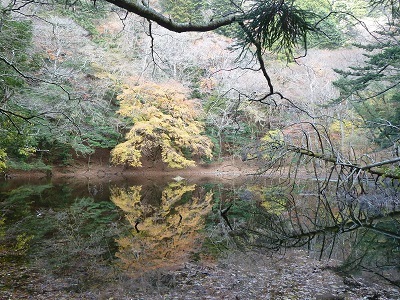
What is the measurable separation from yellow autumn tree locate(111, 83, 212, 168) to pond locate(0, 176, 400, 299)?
26.1 ft

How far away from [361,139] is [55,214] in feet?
54.1

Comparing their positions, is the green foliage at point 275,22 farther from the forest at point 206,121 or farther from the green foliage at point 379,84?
the green foliage at point 379,84

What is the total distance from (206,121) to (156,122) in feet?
14.9

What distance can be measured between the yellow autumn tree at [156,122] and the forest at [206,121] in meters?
0.08

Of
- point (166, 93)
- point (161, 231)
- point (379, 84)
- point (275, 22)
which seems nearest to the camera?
point (275, 22)

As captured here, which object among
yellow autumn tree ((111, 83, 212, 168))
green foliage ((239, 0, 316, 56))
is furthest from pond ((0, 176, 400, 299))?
yellow autumn tree ((111, 83, 212, 168))

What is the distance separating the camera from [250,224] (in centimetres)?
740

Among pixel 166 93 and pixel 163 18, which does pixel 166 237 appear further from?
pixel 166 93

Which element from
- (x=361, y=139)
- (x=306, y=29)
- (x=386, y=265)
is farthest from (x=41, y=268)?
(x=361, y=139)

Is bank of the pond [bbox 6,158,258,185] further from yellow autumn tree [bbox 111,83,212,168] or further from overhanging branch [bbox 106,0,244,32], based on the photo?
overhanging branch [bbox 106,0,244,32]

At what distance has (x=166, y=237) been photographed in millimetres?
6379

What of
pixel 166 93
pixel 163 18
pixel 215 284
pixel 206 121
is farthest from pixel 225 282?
pixel 206 121

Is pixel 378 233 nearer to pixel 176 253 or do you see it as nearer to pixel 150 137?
pixel 176 253

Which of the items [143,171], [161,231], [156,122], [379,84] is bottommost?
[161,231]
